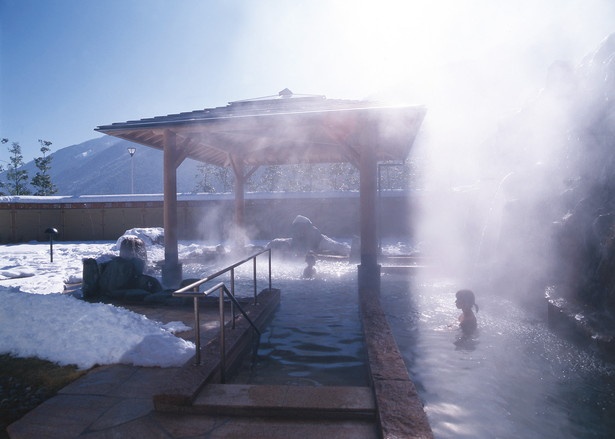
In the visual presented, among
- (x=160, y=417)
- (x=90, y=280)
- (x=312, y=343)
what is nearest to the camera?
(x=160, y=417)

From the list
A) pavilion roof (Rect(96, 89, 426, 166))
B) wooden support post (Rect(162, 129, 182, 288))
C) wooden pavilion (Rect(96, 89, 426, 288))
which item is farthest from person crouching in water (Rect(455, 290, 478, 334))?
wooden support post (Rect(162, 129, 182, 288))

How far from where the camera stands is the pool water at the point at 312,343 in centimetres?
354

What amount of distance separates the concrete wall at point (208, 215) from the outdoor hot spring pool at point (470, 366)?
12314 mm

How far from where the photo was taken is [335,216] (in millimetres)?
18984

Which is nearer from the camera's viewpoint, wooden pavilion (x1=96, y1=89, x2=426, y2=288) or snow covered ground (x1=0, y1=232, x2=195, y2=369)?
snow covered ground (x1=0, y1=232, x2=195, y2=369)

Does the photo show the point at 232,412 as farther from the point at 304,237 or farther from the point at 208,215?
the point at 208,215

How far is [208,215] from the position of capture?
1920 cm

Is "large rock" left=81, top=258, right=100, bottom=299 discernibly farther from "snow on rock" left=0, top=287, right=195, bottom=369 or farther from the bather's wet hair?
the bather's wet hair

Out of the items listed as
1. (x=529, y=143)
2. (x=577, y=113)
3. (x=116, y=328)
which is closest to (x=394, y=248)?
(x=529, y=143)

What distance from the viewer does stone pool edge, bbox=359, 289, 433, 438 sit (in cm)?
219

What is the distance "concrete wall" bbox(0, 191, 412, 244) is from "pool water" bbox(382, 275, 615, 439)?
12716mm

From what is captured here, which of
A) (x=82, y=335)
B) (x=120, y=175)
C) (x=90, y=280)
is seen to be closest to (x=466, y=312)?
(x=82, y=335)

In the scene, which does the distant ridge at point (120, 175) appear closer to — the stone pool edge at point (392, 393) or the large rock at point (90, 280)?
the large rock at point (90, 280)

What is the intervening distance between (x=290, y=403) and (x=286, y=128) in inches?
233
